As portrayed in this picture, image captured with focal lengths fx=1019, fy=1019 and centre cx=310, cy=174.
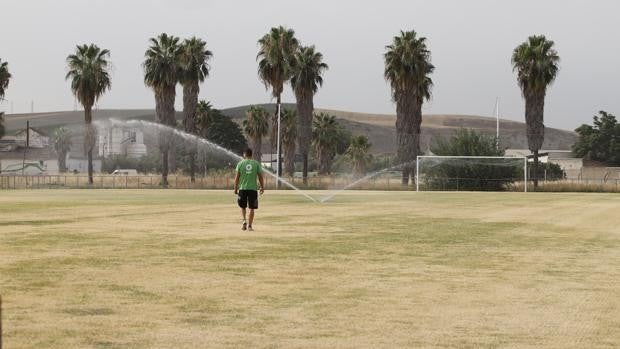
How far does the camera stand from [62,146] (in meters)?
162

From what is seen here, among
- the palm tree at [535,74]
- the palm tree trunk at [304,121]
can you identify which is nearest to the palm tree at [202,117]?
the palm tree trunk at [304,121]

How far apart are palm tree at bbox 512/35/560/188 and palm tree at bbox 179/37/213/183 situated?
32.6 m

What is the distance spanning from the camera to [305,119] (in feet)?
338

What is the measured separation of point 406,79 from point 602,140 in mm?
85570

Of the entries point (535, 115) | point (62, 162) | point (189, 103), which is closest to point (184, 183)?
point (189, 103)

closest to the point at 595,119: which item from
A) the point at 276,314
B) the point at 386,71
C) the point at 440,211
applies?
the point at 386,71

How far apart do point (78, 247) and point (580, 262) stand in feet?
30.9

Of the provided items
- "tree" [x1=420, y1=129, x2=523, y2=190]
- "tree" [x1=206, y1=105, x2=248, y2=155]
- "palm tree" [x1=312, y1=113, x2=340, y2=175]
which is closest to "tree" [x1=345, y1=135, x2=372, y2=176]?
"palm tree" [x1=312, y1=113, x2=340, y2=175]

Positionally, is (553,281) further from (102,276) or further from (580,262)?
(102,276)

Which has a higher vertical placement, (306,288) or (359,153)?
(359,153)

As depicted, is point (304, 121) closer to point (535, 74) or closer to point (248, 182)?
point (535, 74)

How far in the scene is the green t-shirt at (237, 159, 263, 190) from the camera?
83.7 feet

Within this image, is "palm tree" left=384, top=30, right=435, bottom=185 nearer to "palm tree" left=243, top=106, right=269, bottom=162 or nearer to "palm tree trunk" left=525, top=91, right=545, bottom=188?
"palm tree trunk" left=525, top=91, right=545, bottom=188

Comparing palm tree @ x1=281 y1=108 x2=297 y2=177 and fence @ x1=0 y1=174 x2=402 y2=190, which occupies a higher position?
palm tree @ x1=281 y1=108 x2=297 y2=177
